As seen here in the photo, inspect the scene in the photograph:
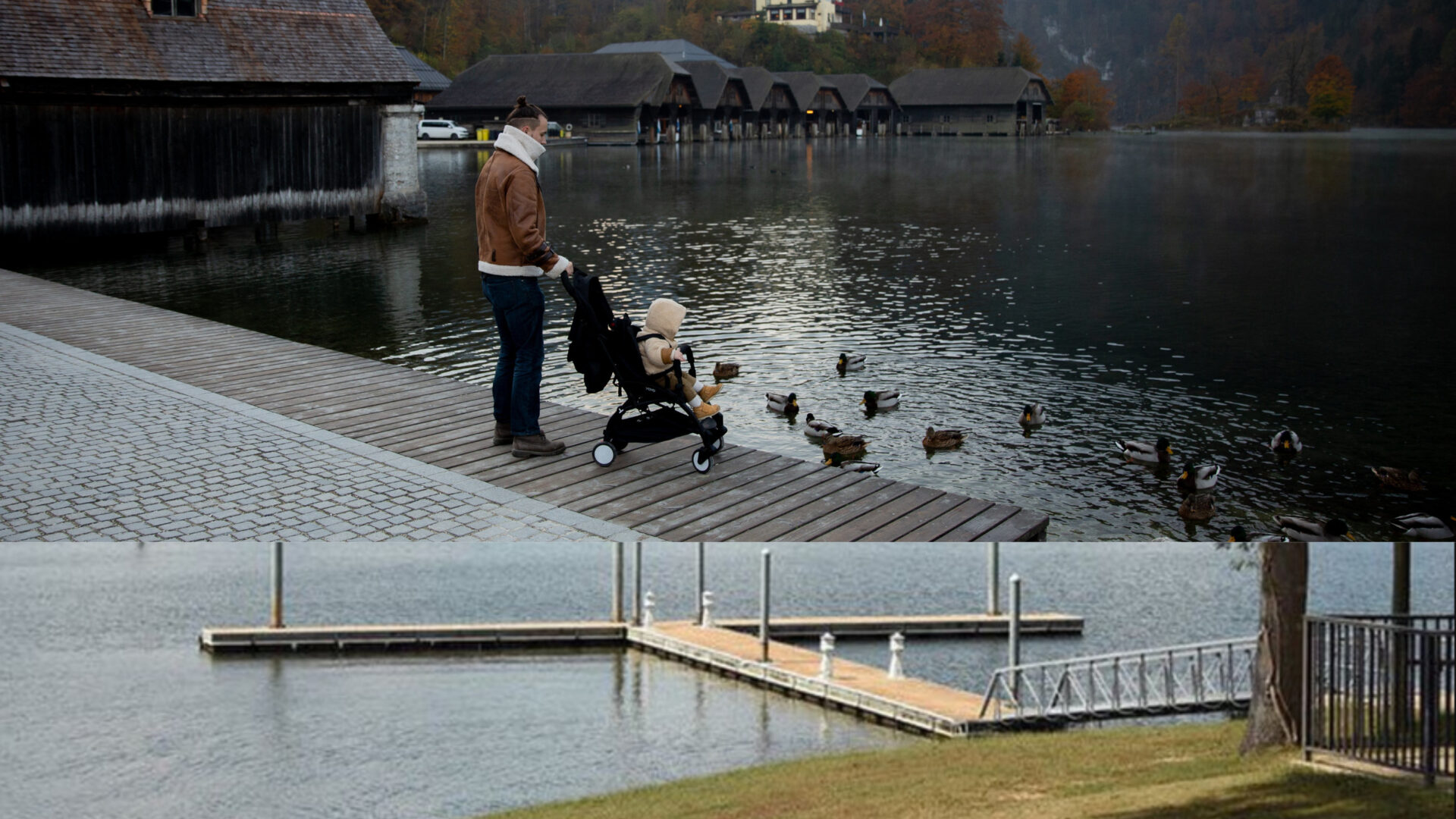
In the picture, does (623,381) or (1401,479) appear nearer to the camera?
(623,381)

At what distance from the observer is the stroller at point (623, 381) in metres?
7.57

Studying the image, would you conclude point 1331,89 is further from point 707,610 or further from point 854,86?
point 854,86

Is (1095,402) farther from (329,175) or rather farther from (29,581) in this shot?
(29,581)

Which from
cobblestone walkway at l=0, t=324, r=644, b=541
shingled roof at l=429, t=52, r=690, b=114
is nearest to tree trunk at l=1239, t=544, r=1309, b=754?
cobblestone walkway at l=0, t=324, r=644, b=541

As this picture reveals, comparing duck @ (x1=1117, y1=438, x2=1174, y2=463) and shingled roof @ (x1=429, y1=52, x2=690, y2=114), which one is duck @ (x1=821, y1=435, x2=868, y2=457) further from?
shingled roof @ (x1=429, y1=52, x2=690, y2=114)

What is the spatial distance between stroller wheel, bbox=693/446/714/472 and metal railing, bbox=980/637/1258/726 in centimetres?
617

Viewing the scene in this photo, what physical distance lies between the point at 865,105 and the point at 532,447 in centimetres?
8704

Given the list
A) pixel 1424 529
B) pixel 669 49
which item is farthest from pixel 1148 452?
pixel 669 49

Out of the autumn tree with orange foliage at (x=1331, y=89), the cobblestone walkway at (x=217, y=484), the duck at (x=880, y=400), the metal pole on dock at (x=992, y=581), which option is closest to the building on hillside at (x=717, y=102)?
the autumn tree with orange foliage at (x=1331, y=89)

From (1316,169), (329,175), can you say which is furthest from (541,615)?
(1316,169)

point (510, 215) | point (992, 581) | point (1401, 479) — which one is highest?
point (510, 215)

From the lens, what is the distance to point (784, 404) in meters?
13.0

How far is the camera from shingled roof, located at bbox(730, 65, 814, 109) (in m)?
79.3

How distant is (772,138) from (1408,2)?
64409mm
